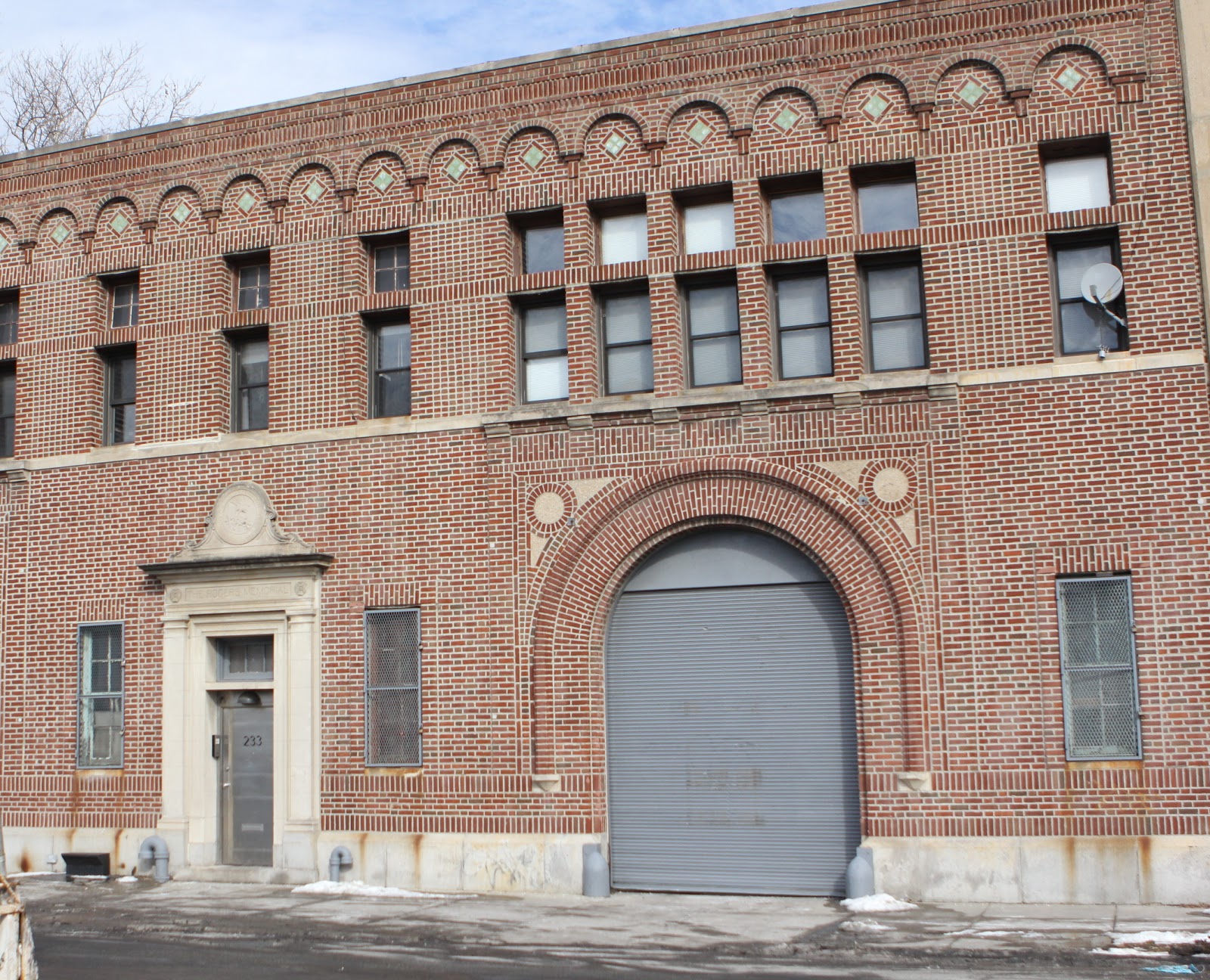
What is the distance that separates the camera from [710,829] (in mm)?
15625

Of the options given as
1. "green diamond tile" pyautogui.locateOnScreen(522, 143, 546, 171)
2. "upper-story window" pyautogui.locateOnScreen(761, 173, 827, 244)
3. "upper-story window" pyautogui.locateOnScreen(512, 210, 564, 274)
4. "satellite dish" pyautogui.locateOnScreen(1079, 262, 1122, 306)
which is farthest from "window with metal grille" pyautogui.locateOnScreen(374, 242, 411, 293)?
"satellite dish" pyautogui.locateOnScreen(1079, 262, 1122, 306)

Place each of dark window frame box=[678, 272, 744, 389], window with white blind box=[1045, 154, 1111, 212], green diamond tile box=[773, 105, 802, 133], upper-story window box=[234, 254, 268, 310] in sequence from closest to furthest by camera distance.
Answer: window with white blind box=[1045, 154, 1111, 212] < green diamond tile box=[773, 105, 802, 133] < dark window frame box=[678, 272, 744, 389] < upper-story window box=[234, 254, 268, 310]

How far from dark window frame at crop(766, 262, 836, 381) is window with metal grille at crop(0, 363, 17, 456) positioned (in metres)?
10.5

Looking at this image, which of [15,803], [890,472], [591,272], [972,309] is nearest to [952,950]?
[890,472]

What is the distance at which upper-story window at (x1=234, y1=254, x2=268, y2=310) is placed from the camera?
1838 cm

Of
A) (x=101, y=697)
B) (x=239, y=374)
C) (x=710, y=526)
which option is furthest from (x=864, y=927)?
(x=239, y=374)

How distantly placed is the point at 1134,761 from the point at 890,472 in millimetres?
3796

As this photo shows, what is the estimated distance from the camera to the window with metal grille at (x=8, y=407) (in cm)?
1942

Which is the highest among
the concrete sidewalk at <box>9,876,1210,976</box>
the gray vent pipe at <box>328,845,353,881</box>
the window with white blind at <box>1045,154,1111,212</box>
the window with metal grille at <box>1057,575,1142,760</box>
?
the window with white blind at <box>1045,154,1111,212</box>

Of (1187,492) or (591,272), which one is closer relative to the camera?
(1187,492)

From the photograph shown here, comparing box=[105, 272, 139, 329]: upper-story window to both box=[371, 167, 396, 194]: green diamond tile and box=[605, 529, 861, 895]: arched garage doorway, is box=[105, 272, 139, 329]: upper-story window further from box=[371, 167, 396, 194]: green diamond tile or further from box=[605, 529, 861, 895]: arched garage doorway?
box=[605, 529, 861, 895]: arched garage doorway

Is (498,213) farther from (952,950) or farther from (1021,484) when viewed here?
(952,950)

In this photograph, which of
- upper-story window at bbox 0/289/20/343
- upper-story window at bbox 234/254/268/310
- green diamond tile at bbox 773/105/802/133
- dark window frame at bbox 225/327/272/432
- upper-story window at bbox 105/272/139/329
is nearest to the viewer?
green diamond tile at bbox 773/105/802/133

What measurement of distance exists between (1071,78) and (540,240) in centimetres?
634
